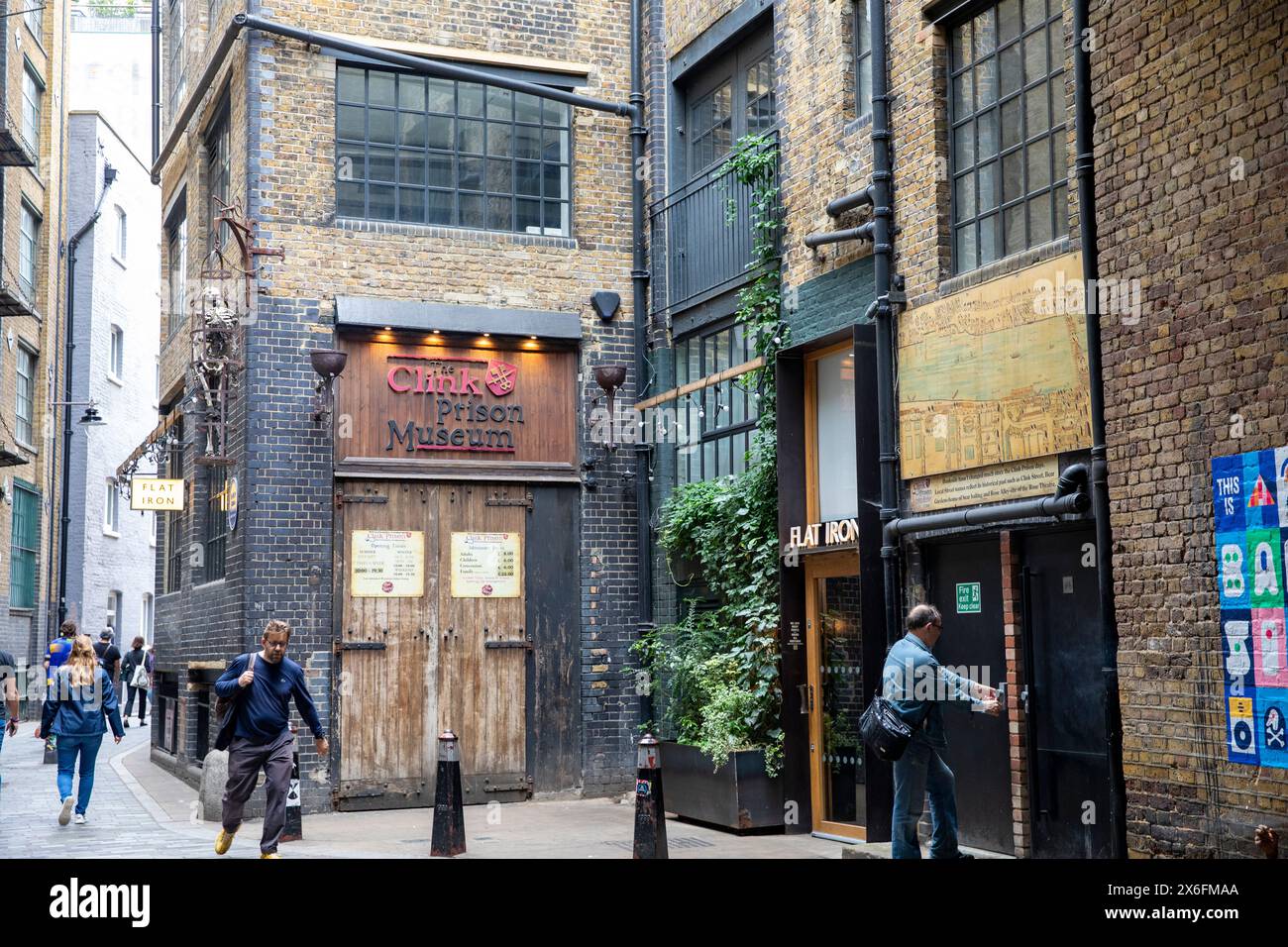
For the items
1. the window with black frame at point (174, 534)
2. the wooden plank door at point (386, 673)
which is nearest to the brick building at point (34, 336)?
the window with black frame at point (174, 534)

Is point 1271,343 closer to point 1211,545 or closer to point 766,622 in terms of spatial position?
point 1211,545

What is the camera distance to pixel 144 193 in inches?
1475

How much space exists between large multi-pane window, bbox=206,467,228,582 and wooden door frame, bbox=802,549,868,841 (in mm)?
6757

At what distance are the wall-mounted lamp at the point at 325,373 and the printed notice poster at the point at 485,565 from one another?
1.88m

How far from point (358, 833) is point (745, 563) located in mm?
4293

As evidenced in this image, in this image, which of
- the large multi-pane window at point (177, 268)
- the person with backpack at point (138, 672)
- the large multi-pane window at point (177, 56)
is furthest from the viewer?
the person with backpack at point (138, 672)

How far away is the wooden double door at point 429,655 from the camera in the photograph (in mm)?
14062

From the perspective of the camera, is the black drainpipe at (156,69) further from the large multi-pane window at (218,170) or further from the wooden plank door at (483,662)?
the wooden plank door at (483,662)

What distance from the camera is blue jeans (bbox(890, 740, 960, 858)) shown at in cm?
822

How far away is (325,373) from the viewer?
13703 mm

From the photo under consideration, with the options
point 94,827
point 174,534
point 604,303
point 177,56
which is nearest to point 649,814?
point 94,827

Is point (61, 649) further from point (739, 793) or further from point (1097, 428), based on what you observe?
point (1097, 428)

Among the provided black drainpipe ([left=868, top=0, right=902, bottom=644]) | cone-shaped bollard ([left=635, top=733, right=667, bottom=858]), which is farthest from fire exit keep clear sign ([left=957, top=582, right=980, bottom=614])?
cone-shaped bollard ([left=635, top=733, right=667, bottom=858])

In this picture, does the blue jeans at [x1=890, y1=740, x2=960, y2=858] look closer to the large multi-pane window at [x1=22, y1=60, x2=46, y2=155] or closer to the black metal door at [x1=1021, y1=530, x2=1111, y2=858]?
the black metal door at [x1=1021, y1=530, x2=1111, y2=858]
